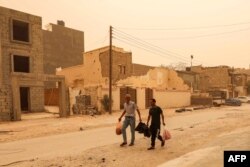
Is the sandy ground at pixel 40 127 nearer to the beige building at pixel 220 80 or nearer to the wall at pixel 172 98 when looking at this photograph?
the wall at pixel 172 98

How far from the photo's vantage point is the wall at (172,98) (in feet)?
148

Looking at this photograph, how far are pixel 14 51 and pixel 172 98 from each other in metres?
24.5

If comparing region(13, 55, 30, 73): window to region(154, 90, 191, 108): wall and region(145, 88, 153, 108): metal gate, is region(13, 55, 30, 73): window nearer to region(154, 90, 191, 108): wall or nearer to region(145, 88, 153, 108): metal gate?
region(145, 88, 153, 108): metal gate

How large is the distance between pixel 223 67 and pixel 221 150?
7382cm

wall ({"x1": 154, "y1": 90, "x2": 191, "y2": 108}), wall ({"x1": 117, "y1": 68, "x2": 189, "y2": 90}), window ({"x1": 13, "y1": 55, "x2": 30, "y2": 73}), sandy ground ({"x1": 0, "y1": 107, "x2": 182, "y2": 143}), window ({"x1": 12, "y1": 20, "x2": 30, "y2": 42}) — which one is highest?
window ({"x1": 12, "y1": 20, "x2": 30, "y2": 42})

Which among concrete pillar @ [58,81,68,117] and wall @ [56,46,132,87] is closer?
concrete pillar @ [58,81,68,117]

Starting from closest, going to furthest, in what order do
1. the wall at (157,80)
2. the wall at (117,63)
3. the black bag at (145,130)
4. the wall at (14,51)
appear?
1. the black bag at (145,130)
2. the wall at (14,51)
3. the wall at (117,63)
4. the wall at (157,80)

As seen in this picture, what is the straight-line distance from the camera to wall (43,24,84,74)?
58056mm

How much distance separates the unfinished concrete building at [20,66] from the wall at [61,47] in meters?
19.8

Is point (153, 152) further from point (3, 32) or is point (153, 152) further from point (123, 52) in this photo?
point (123, 52)

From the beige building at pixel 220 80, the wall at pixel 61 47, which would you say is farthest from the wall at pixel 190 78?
the wall at pixel 61 47

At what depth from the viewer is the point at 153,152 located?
1088cm

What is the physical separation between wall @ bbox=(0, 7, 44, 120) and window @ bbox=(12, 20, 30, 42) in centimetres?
81

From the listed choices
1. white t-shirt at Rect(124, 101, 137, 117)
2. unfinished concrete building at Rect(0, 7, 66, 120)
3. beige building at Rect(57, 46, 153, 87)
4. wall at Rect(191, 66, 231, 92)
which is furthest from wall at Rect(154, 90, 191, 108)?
white t-shirt at Rect(124, 101, 137, 117)
